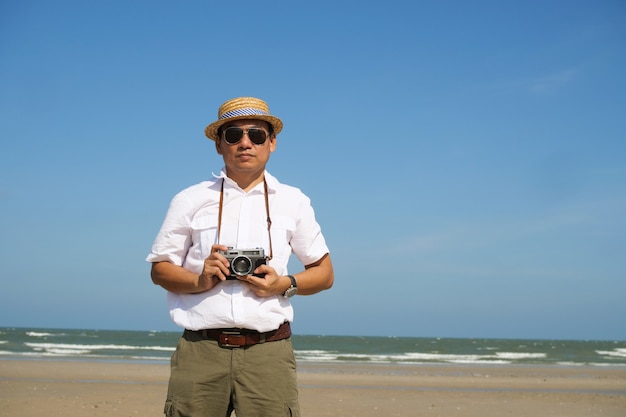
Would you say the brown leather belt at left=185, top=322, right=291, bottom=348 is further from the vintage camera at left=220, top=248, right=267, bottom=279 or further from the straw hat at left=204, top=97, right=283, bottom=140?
the straw hat at left=204, top=97, right=283, bottom=140

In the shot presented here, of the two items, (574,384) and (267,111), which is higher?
(267,111)

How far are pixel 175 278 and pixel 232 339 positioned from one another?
0.32 m

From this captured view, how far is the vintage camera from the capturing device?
7.95 ft

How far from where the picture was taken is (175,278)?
256 cm

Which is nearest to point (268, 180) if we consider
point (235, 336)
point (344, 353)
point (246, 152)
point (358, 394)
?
point (246, 152)

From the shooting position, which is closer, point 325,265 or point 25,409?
point 325,265

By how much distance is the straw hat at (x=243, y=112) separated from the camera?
269cm

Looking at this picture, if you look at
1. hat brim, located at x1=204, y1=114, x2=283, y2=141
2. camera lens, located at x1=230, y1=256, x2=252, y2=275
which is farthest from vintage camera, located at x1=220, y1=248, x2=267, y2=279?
hat brim, located at x1=204, y1=114, x2=283, y2=141

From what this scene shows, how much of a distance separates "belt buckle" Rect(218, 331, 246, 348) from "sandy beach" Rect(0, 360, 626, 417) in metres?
7.05

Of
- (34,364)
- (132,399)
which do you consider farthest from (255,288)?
(34,364)

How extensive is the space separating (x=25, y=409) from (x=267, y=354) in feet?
25.7

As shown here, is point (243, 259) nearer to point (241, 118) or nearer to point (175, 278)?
point (175, 278)

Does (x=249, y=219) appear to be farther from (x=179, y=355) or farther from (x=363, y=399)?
(x=363, y=399)

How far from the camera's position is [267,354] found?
256 cm
